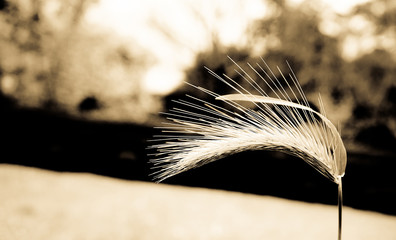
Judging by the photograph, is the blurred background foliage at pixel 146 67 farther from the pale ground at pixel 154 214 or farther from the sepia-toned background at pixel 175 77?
the pale ground at pixel 154 214

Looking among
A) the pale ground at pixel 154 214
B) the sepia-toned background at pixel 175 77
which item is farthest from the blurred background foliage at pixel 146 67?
the pale ground at pixel 154 214

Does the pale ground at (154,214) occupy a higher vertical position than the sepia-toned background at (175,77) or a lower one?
lower

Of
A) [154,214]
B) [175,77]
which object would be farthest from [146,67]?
[154,214]

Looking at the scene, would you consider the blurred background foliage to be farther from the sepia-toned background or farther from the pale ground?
the pale ground

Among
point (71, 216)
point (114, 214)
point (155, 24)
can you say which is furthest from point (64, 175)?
point (155, 24)

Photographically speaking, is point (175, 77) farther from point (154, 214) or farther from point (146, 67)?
point (154, 214)

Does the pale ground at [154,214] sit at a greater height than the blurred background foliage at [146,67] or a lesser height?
lesser
